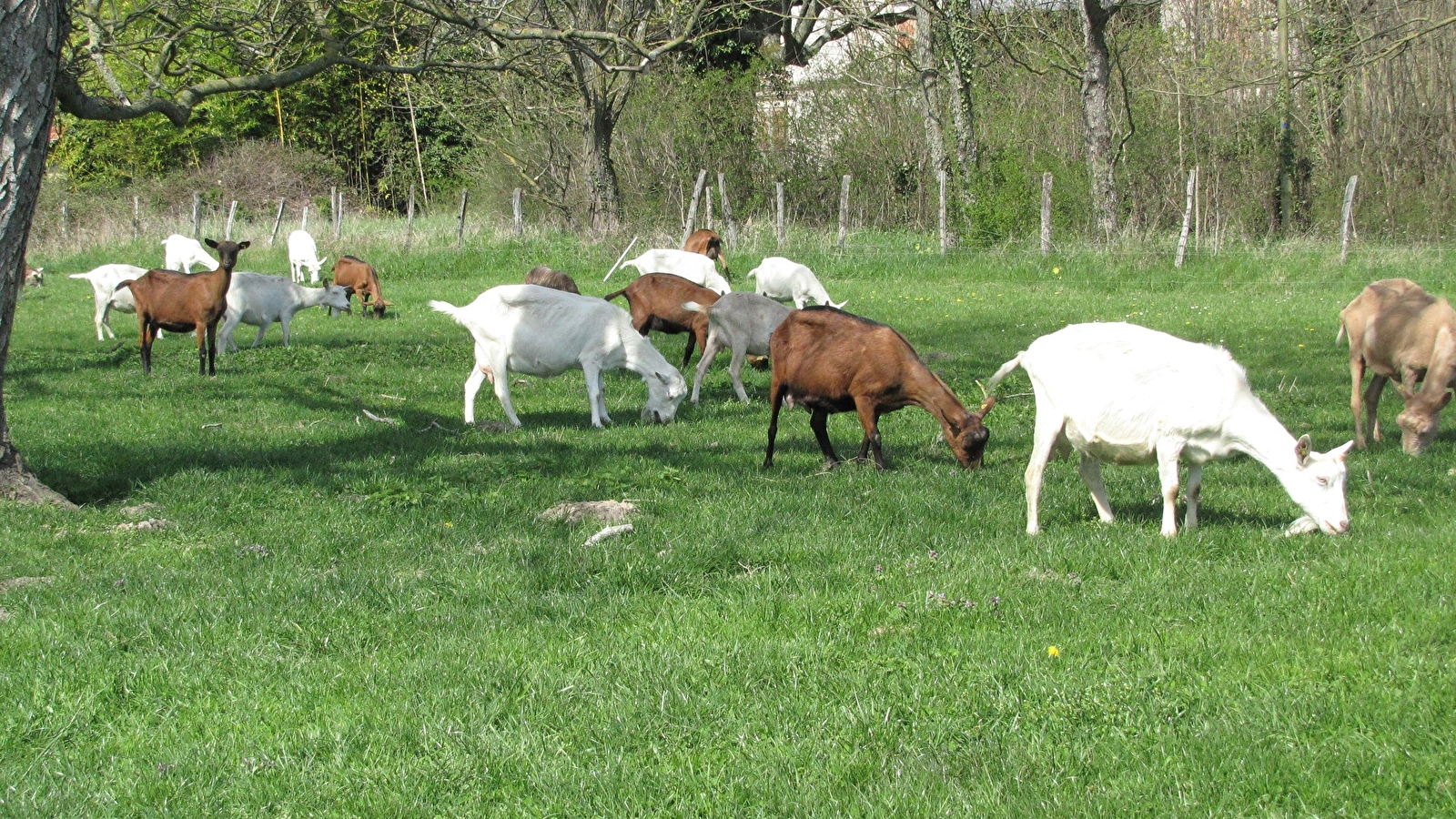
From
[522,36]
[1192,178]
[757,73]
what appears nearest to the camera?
[522,36]

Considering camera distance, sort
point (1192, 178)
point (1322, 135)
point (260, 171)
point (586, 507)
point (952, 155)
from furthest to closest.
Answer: point (260, 171) < point (952, 155) < point (1322, 135) < point (1192, 178) < point (586, 507)

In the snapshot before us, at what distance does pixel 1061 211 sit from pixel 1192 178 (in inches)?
145

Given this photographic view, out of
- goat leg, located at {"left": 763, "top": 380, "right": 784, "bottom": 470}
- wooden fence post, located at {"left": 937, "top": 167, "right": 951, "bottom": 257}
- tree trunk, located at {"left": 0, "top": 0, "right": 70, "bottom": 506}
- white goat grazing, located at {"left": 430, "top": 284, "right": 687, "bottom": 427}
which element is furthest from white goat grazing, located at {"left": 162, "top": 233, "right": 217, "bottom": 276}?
goat leg, located at {"left": 763, "top": 380, "right": 784, "bottom": 470}

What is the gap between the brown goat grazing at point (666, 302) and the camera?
15.6 metres

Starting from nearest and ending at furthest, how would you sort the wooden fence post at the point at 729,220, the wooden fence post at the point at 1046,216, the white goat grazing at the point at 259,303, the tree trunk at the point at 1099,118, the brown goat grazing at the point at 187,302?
the brown goat grazing at the point at 187,302 → the white goat grazing at the point at 259,303 → the tree trunk at the point at 1099,118 → the wooden fence post at the point at 1046,216 → the wooden fence post at the point at 729,220

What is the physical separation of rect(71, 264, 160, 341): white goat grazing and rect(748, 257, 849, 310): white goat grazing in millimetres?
10015

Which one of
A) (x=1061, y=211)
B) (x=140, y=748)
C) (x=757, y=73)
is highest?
(x=757, y=73)

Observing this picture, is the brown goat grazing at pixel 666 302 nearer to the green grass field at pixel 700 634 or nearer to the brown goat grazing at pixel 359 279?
the green grass field at pixel 700 634

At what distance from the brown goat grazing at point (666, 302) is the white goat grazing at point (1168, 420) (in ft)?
26.6

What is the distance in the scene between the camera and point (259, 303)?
18.8 m

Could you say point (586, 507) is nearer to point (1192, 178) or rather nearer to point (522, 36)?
point (522, 36)

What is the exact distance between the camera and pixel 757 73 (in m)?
36.2

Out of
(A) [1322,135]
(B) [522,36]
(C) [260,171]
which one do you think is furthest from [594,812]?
(C) [260,171]

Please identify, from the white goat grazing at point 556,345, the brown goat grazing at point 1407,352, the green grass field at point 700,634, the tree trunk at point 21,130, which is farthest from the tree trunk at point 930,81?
the tree trunk at point 21,130
